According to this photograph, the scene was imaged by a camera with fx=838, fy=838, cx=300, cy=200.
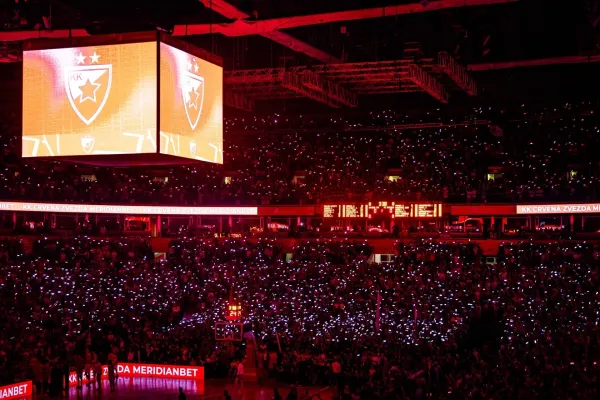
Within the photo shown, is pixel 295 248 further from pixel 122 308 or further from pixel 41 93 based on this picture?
pixel 41 93

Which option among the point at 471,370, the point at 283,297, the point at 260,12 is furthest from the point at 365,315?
the point at 260,12

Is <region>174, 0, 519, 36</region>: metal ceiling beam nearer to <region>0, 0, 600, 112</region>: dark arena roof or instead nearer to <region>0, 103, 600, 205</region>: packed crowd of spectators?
<region>0, 0, 600, 112</region>: dark arena roof

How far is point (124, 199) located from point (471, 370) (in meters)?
20.9


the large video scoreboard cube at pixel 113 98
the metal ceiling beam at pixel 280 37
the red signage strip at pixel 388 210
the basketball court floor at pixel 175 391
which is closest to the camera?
the large video scoreboard cube at pixel 113 98

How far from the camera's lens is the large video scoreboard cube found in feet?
42.2

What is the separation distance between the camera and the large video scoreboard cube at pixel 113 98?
1288 centimetres

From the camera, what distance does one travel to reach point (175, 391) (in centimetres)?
2278

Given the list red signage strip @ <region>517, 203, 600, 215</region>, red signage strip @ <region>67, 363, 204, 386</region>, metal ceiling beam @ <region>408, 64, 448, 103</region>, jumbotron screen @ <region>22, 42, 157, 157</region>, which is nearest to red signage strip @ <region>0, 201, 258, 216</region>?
metal ceiling beam @ <region>408, 64, 448, 103</region>

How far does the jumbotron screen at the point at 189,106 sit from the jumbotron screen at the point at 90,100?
0.28 meters

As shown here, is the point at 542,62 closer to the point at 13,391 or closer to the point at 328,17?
the point at 328,17

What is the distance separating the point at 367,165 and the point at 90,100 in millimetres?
22614

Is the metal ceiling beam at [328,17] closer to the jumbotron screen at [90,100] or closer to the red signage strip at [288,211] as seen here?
the jumbotron screen at [90,100]

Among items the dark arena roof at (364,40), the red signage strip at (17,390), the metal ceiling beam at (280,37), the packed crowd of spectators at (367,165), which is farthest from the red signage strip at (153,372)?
the packed crowd of spectators at (367,165)

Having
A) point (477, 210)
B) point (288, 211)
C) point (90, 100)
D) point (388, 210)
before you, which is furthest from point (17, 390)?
point (477, 210)
